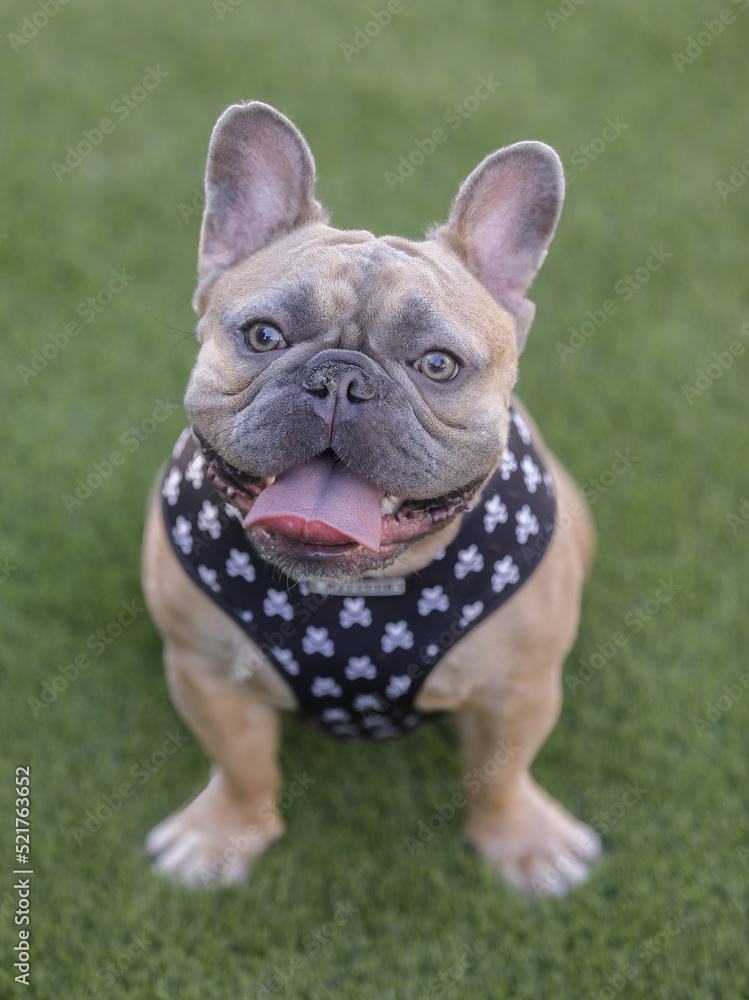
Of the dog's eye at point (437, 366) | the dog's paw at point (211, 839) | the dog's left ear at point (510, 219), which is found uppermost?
the dog's left ear at point (510, 219)

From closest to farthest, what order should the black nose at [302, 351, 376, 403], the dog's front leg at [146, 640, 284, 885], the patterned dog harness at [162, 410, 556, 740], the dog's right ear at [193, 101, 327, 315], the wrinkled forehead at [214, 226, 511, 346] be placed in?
the black nose at [302, 351, 376, 403] → the wrinkled forehead at [214, 226, 511, 346] → the dog's right ear at [193, 101, 327, 315] → the patterned dog harness at [162, 410, 556, 740] → the dog's front leg at [146, 640, 284, 885]

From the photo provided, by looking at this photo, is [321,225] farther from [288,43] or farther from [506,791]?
[288,43]

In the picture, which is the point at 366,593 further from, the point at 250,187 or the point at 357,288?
the point at 250,187

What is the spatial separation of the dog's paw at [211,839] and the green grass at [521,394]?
0.06 m

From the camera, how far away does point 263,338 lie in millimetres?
2143

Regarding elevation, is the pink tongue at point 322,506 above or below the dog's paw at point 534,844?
above

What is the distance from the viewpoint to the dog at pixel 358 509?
6.68 feet

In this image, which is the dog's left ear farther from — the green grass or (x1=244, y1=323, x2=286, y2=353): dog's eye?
the green grass

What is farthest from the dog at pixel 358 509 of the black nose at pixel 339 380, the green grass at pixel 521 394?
the green grass at pixel 521 394

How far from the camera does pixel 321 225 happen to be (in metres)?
2.40

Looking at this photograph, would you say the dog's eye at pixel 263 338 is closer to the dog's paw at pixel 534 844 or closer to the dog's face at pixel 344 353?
the dog's face at pixel 344 353

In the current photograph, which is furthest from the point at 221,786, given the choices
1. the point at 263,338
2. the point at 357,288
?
the point at 357,288

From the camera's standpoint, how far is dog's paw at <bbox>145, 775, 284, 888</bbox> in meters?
3.06

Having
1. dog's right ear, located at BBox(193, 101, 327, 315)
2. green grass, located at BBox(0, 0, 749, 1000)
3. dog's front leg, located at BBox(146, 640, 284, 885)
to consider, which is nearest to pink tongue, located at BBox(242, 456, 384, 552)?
dog's right ear, located at BBox(193, 101, 327, 315)
